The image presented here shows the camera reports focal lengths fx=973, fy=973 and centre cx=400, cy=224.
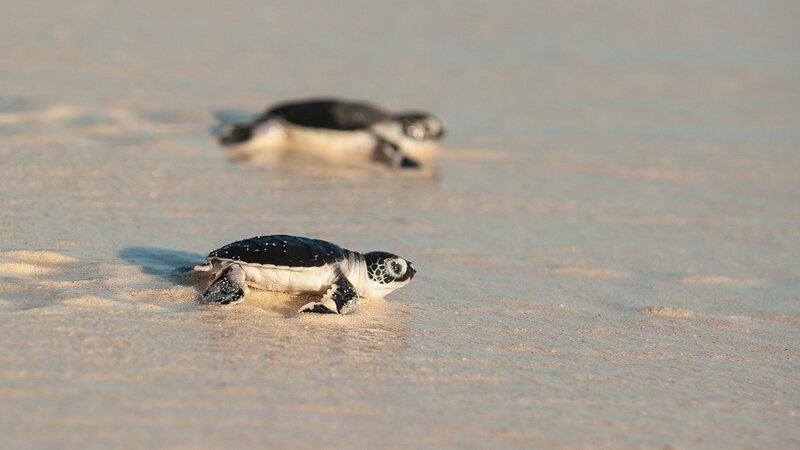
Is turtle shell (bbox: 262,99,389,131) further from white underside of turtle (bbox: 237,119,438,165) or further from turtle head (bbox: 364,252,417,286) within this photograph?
turtle head (bbox: 364,252,417,286)

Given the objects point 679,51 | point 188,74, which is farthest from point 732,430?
point 679,51

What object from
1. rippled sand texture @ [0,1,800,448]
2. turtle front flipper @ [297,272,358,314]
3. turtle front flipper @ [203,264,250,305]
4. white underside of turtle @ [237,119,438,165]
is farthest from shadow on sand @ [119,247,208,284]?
white underside of turtle @ [237,119,438,165]

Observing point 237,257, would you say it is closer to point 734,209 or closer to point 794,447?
point 794,447

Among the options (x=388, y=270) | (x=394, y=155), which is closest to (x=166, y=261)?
(x=388, y=270)

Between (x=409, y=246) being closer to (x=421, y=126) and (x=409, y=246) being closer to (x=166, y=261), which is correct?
(x=166, y=261)

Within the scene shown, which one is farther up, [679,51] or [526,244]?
[679,51]

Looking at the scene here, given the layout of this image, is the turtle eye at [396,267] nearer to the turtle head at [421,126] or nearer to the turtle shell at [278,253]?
the turtle shell at [278,253]
